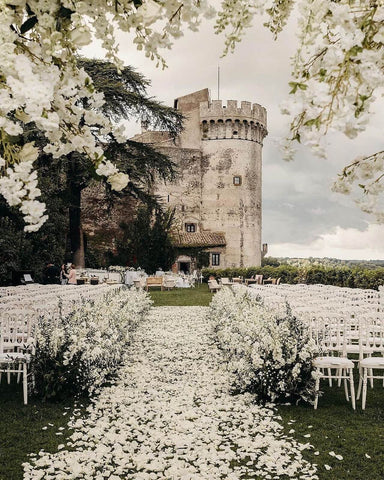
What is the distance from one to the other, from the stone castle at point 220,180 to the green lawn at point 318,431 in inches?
1337

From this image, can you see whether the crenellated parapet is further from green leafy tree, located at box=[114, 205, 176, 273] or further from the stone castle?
green leafy tree, located at box=[114, 205, 176, 273]

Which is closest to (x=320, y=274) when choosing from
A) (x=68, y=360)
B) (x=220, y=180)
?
(x=220, y=180)

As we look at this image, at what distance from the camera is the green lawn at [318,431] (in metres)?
4.61

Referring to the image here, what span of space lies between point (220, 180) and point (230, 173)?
974mm

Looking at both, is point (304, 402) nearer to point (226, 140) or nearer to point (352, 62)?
point (352, 62)

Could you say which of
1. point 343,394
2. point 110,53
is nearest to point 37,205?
point 110,53

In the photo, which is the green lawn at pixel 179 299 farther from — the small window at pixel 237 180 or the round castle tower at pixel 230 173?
the small window at pixel 237 180

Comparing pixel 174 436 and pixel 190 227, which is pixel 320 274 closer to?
pixel 190 227

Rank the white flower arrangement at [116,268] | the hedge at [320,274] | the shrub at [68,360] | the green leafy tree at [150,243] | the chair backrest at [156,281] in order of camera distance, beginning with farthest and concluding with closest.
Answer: the white flower arrangement at [116,268] → the green leafy tree at [150,243] → the chair backrest at [156,281] → the hedge at [320,274] → the shrub at [68,360]

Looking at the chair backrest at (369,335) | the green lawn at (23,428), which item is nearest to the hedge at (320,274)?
the chair backrest at (369,335)

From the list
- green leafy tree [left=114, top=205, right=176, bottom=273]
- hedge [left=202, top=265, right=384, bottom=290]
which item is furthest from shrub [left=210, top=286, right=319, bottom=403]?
green leafy tree [left=114, top=205, right=176, bottom=273]

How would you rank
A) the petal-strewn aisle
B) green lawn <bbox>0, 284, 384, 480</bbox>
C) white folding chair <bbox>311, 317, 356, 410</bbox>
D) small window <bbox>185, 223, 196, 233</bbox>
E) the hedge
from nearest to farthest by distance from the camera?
the petal-strewn aisle → green lawn <bbox>0, 284, 384, 480</bbox> → white folding chair <bbox>311, 317, 356, 410</bbox> → the hedge → small window <bbox>185, 223, 196, 233</bbox>

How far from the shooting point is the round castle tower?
4103 cm

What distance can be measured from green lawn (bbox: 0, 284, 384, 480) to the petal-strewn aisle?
0.19m
